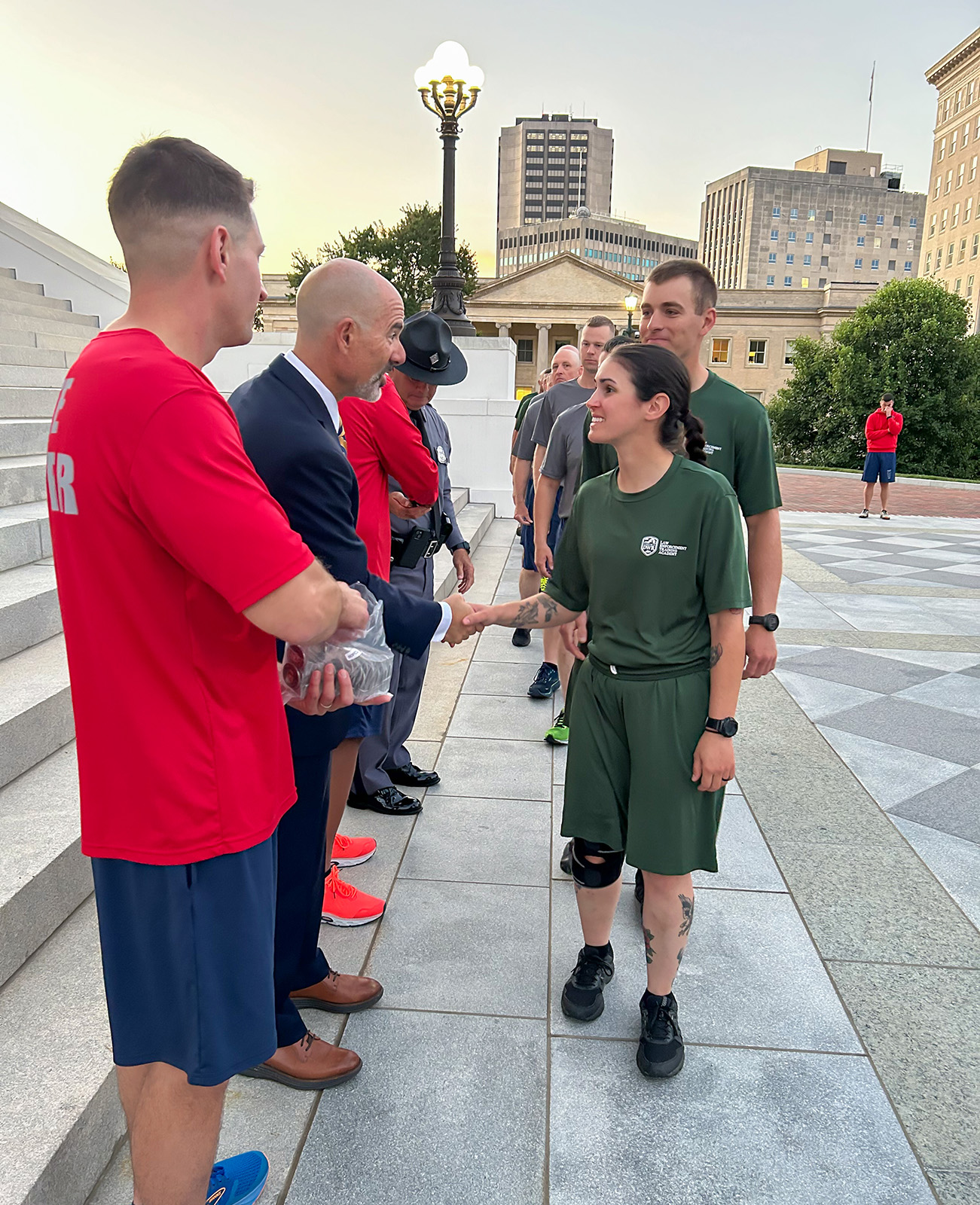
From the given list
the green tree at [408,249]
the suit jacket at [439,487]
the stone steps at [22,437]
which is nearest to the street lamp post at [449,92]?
the stone steps at [22,437]

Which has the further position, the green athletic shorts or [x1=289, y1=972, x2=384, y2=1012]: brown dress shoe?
[x1=289, y1=972, x2=384, y2=1012]: brown dress shoe

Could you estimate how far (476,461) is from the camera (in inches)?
523

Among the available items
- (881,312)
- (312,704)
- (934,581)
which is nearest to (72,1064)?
(312,704)

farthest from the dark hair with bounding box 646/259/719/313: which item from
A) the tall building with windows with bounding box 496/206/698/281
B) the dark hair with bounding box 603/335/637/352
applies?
the tall building with windows with bounding box 496/206/698/281

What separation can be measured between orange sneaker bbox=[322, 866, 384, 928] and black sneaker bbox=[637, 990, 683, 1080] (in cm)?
108

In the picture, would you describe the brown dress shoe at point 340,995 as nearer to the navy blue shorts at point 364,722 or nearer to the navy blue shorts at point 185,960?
the navy blue shorts at point 364,722

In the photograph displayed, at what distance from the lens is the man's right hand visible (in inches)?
104

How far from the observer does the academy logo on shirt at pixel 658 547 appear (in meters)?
2.32

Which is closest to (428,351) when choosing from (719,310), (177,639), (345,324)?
(345,324)

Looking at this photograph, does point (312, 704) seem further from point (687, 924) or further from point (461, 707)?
point (461, 707)

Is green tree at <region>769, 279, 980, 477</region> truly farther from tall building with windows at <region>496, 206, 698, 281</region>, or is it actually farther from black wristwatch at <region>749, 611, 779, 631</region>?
tall building with windows at <region>496, 206, 698, 281</region>

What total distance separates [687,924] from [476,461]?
1125 cm

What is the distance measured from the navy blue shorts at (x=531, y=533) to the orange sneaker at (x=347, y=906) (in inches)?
117

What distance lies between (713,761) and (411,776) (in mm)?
2290
